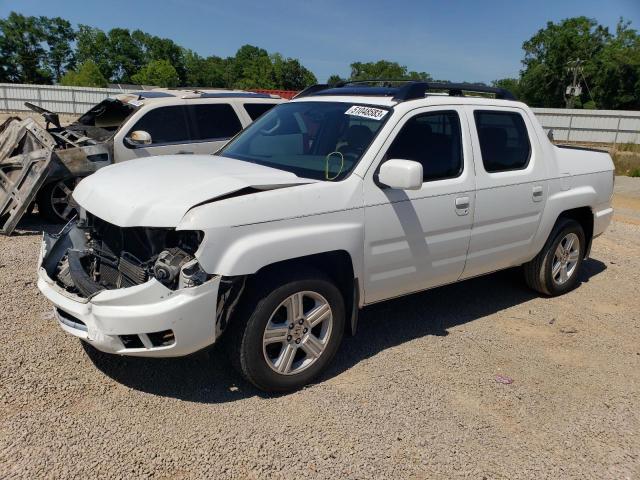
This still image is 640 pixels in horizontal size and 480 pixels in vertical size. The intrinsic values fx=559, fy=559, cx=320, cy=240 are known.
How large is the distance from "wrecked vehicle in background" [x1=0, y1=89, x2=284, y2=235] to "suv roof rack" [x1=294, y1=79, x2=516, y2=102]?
3.14 m

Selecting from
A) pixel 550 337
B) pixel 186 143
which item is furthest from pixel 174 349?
pixel 186 143

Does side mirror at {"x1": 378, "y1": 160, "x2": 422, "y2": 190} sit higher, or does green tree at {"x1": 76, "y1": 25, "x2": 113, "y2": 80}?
green tree at {"x1": 76, "y1": 25, "x2": 113, "y2": 80}

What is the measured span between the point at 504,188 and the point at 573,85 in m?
68.8

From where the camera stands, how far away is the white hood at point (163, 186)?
3.22 m

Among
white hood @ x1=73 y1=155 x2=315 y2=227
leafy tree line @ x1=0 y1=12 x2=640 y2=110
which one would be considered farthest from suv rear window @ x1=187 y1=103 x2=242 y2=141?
leafy tree line @ x1=0 y1=12 x2=640 y2=110

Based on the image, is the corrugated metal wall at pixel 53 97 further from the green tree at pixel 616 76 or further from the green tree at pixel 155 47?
the green tree at pixel 155 47

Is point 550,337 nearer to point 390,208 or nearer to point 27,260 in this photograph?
point 390,208

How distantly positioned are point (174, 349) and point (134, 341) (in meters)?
0.24

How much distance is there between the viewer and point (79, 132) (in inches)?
328

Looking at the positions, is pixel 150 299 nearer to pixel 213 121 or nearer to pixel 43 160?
pixel 43 160

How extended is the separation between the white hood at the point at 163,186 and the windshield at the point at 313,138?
0.74ft

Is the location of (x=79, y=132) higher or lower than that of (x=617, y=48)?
lower

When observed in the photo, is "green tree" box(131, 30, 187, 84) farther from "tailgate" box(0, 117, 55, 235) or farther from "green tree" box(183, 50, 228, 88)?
"tailgate" box(0, 117, 55, 235)

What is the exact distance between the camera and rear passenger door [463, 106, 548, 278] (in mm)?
4621
